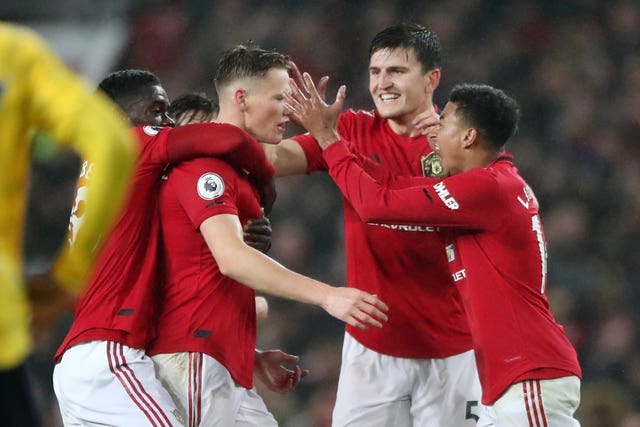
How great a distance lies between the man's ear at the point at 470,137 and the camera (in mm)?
4500

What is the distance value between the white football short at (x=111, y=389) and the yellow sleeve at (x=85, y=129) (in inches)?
49.3

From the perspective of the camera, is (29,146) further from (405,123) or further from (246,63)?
(405,123)

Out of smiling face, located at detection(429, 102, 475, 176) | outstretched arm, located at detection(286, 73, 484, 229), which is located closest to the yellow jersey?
outstretched arm, located at detection(286, 73, 484, 229)

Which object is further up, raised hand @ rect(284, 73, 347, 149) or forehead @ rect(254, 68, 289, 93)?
forehead @ rect(254, 68, 289, 93)

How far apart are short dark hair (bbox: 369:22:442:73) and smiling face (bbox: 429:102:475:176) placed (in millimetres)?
750

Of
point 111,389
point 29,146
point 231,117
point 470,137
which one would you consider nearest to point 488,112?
point 470,137

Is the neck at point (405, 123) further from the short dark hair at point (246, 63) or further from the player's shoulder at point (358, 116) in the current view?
the short dark hair at point (246, 63)

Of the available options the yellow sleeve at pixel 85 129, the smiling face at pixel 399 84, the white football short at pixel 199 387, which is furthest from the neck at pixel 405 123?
the yellow sleeve at pixel 85 129

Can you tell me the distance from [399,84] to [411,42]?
0.85 feet

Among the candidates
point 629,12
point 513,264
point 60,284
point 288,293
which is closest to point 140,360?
point 288,293

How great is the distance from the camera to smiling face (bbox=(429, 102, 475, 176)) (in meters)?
4.52

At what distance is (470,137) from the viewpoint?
14.8ft

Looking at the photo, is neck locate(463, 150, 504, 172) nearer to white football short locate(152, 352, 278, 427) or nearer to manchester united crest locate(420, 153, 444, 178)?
manchester united crest locate(420, 153, 444, 178)

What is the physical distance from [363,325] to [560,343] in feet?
3.00
